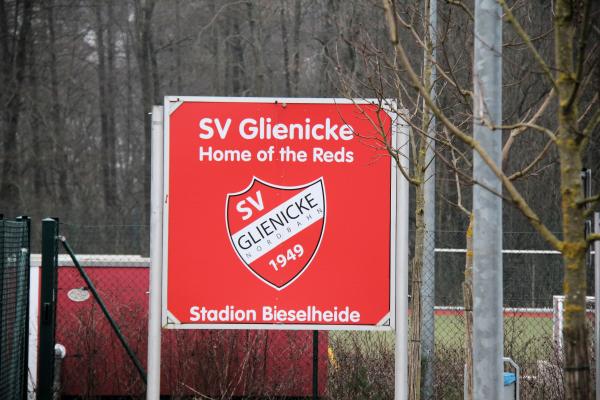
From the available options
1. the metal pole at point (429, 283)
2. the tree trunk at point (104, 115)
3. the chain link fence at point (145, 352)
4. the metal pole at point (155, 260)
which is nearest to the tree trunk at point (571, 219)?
the metal pole at point (155, 260)

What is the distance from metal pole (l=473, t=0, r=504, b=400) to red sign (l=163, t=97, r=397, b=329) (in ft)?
5.09

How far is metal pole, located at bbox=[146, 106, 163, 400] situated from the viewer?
22.4 feet

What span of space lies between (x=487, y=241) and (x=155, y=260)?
8.30ft

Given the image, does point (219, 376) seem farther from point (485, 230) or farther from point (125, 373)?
point (485, 230)

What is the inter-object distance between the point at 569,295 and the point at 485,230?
1.16m

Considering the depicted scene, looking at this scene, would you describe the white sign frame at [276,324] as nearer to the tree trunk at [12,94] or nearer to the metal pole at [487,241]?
the metal pole at [487,241]

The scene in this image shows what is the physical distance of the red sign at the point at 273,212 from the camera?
6926mm

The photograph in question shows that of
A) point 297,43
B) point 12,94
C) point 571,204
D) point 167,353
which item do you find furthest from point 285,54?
point 571,204

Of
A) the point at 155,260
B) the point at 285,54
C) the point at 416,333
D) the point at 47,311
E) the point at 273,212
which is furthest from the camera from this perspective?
the point at 285,54

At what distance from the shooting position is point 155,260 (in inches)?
269

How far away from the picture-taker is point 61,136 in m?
32.8

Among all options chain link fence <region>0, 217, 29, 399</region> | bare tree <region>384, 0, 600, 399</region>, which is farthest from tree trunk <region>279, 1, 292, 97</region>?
bare tree <region>384, 0, 600, 399</region>

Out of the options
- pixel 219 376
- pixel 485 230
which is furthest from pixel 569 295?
pixel 219 376

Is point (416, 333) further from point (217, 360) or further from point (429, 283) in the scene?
point (429, 283)
